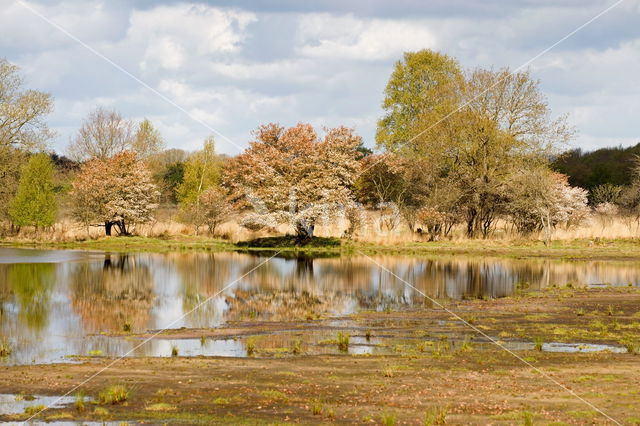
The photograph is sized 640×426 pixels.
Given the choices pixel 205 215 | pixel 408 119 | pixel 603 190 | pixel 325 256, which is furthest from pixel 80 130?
pixel 603 190

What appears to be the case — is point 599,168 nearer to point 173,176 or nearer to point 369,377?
point 173,176

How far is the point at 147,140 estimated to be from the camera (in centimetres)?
10375

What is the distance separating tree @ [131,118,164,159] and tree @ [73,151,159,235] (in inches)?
1233

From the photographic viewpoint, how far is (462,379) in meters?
15.1

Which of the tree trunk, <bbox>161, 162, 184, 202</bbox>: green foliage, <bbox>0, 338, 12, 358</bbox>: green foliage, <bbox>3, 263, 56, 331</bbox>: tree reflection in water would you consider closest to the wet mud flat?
<bbox>0, 338, 12, 358</bbox>: green foliage

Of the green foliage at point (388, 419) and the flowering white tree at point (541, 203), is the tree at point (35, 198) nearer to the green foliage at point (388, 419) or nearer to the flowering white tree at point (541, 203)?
the flowering white tree at point (541, 203)

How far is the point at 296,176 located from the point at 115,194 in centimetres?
1757

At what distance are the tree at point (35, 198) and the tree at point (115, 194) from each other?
2.94 m

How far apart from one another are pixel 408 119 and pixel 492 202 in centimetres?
2222

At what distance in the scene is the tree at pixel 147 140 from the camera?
99.5 metres

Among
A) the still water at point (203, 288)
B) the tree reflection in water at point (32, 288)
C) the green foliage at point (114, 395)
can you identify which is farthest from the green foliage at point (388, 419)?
the tree reflection in water at point (32, 288)

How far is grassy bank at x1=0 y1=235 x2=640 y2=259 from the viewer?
5334cm

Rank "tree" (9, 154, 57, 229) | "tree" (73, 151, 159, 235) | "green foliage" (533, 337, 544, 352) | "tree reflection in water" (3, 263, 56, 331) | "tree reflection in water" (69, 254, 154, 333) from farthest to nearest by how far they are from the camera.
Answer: "tree" (9, 154, 57, 229) → "tree" (73, 151, 159, 235) → "tree reflection in water" (3, 263, 56, 331) → "tree reflection in water" (69, 254, 154, 333) → "green foliage" (533, 337, 544, 352)

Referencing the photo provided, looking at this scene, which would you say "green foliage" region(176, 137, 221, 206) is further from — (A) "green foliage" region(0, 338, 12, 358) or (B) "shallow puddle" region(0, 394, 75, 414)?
(B) "shallow puddle" region(0, 394, 75, 414)
